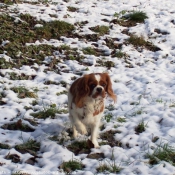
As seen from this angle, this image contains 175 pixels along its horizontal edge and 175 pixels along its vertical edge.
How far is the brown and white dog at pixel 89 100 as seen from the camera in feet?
13.3

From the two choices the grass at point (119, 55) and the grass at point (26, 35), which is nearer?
the grass at point (26, 35)

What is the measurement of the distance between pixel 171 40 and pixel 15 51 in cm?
400

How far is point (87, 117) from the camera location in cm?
432

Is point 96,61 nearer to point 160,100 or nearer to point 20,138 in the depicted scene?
point 160,100

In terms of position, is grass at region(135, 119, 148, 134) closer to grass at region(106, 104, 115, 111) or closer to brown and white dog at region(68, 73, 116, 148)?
brown and white dog at region(68, 73, 116, 148)

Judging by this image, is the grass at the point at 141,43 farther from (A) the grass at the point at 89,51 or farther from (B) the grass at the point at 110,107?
(B) the grass at the point at 110,107

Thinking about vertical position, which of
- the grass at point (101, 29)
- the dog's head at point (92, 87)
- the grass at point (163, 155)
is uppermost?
the dog's head at point (92, 87)

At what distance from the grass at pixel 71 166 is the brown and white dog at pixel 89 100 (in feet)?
1.79

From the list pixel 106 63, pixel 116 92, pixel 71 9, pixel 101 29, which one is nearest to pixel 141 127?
pixel 116 92

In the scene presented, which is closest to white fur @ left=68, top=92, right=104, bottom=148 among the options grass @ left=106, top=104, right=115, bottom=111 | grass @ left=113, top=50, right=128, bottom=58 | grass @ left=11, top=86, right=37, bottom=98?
grass @ left=106, top=104, right=115, bottom=111

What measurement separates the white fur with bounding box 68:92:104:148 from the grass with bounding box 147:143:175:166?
2.38 ft

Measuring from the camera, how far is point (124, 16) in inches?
394

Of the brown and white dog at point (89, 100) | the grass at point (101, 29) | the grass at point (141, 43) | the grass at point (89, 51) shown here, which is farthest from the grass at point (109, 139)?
the grass at point (101, 29)

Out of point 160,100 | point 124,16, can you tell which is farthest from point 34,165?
point 124,16
